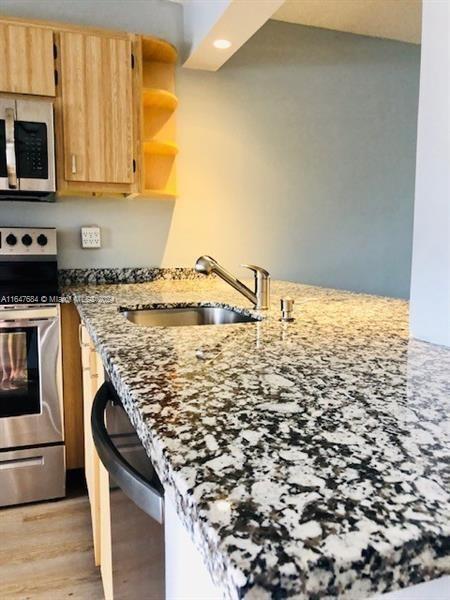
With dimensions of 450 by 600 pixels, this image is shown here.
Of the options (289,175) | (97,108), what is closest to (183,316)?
(97,108)

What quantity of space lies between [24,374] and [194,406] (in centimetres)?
166

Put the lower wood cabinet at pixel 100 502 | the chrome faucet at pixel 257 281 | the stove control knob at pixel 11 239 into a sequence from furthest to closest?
1. the stove control knob at pixel 11 239
2. the chrome faucet at pixel 257 281
3. the lower wood cabinet at pixel 100 502

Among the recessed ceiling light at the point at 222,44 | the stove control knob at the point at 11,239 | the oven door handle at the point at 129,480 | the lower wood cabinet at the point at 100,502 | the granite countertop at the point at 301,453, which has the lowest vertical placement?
the lower wood cabinet at the point at 100,502

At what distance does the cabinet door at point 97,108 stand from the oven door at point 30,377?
2.44ft

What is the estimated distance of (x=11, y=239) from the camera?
88.3 inches

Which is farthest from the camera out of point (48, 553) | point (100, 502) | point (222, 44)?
point (222, 44)

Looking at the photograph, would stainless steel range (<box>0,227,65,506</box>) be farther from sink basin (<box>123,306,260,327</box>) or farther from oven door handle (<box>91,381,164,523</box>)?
oven door handle (<box>91,381,164,523</box>)

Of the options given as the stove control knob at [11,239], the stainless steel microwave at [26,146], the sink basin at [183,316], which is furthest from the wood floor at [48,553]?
the stainless steel microwave at [26,146]

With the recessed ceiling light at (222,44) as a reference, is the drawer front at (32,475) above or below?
below

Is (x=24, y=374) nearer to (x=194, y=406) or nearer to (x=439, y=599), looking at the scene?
(x=194, y=406)

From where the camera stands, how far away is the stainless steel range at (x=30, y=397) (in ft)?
6.55

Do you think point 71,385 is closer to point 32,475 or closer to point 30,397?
point 30,397

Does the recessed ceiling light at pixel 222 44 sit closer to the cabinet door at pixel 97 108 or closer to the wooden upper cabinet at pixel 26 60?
the cabinet door at pixel 97 108

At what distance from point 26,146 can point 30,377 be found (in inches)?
41.1
